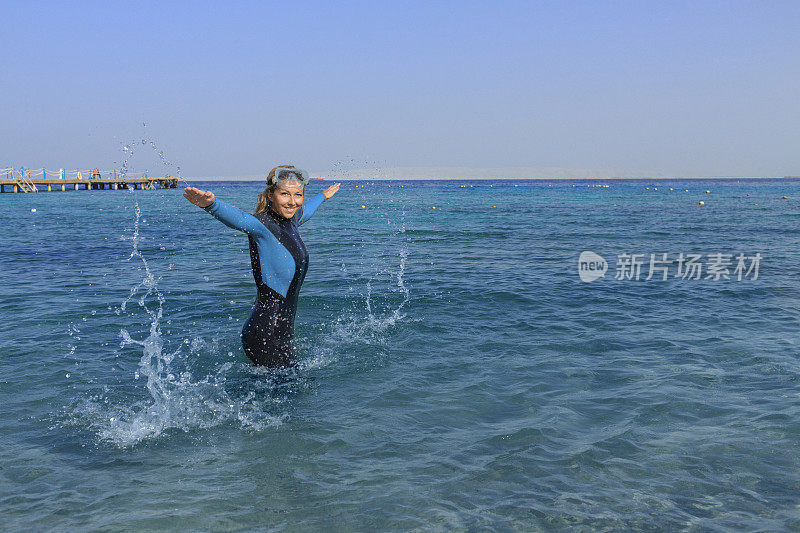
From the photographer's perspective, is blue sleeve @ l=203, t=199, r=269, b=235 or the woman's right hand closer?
the woman's right hand

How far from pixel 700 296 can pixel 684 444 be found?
843 centimetres

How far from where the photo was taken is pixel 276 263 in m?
6.65

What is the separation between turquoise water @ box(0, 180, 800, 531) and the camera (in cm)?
477

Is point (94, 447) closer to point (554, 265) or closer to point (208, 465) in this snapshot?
point (208, 465)

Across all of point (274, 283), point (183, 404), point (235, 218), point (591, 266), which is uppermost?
point (235, 218)

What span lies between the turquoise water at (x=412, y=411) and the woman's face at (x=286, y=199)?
2165mm

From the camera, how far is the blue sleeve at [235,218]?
220 inches

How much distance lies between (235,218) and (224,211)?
17 cm

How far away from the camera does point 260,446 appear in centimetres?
580

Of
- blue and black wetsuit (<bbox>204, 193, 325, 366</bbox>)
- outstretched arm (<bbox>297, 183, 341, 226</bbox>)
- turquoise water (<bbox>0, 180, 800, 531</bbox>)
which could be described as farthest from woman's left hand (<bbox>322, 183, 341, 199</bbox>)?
turquoise water (<bbox>0, 180, 800, 531</bbox>)

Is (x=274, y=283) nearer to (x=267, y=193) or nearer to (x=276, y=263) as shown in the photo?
(x=276, y=263)

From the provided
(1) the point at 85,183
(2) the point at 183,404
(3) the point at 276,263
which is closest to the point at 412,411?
(3) the point at 276,263

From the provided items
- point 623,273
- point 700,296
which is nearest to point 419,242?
point 623,273

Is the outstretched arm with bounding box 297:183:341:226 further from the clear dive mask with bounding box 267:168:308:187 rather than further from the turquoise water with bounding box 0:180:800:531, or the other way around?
the turquoise water with bounding box 0:180:800:531
